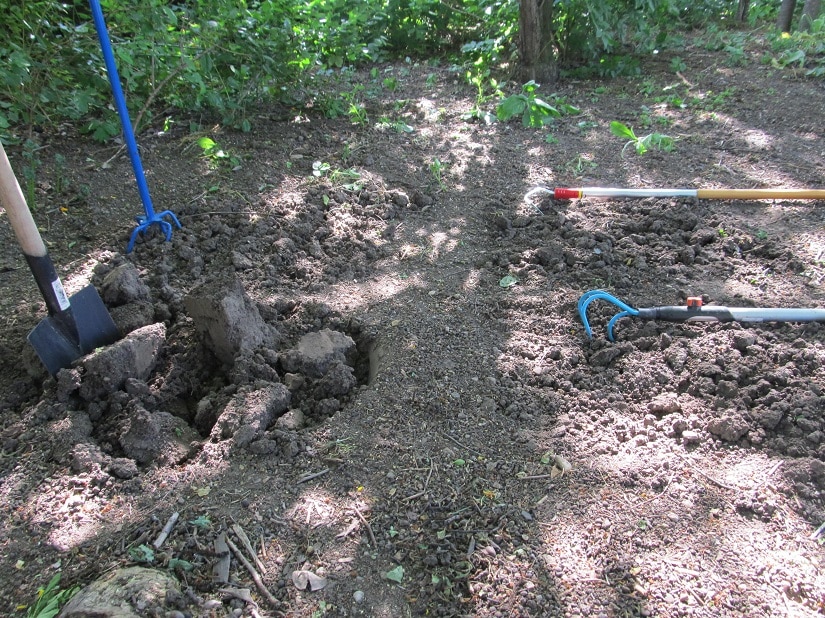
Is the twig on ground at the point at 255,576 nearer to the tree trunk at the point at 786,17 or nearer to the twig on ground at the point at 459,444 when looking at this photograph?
the twig on ground at the point at 459,444

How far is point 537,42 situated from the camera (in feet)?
19.0

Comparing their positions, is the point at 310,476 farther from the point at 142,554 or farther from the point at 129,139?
the point at 129,139

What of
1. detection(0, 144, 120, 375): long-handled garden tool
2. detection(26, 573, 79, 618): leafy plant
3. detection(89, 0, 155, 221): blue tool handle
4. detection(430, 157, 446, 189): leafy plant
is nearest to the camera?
detection(26, 573, 79, 618): leafy plant

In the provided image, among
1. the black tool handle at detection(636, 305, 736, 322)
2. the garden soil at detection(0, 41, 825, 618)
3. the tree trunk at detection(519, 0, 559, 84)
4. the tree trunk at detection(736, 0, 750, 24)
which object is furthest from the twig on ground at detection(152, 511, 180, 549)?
the tree trunk at detection(736, 0, 750, 24)

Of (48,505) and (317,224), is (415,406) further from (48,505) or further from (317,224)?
(317,224)

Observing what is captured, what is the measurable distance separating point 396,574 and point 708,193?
3.00 metres

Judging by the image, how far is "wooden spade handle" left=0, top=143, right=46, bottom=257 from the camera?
2348 mm

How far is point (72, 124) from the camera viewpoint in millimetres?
4707

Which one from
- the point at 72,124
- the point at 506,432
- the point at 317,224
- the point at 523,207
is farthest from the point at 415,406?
the point at 72,124

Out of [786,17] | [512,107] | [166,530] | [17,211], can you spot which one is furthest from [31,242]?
[786,17]

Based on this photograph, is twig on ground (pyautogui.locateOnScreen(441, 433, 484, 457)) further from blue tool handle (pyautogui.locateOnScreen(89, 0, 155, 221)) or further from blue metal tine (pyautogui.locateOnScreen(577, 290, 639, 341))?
blue tool handle (pyautogui.locateOnScreen(89, 0, 155, 221))

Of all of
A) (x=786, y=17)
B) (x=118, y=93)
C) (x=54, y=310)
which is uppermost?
(x=118, y=93)

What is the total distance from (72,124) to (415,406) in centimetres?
384

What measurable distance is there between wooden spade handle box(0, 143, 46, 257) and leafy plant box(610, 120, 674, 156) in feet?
12.2
